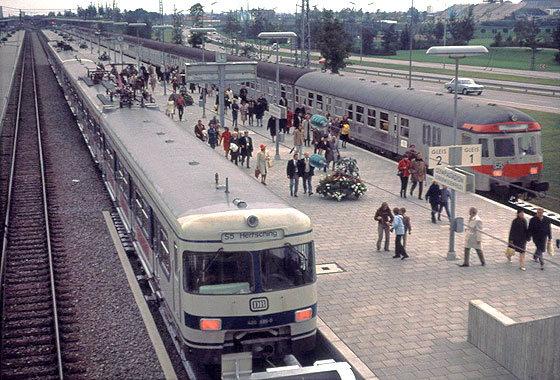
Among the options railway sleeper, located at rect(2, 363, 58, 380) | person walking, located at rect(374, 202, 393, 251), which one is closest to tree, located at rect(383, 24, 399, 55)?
person walking, located at rect(374, 202, 393, 251)

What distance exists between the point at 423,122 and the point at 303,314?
16458 mm

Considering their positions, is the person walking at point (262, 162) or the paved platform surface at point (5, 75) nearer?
the person walking at point (262, 162)

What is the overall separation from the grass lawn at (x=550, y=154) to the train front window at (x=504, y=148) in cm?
211

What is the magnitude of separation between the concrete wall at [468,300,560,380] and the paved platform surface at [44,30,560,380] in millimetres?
214

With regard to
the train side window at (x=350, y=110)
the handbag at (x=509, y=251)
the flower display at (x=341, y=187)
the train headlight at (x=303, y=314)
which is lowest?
the handbag at (x=509, y=251)

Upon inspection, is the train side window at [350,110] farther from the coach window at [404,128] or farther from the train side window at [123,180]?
the train side window at [123,180]

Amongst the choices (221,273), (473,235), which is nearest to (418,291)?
(473,235)

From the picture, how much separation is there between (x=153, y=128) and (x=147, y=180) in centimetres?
517

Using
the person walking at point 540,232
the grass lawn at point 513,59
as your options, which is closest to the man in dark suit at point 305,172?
the person walking at point 540,232

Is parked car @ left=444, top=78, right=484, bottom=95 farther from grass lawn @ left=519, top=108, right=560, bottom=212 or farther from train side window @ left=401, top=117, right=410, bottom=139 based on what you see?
train side window @ left=401, top=117, right=410, bottom=139

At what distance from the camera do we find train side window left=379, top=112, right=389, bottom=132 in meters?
29.4

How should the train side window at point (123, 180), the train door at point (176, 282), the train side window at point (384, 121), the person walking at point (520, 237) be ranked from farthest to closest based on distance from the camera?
the train side window at point (384, 121) → the train side window at point (123, 180) → the person walking at point (520, 237) → the train door at point (176, 282)

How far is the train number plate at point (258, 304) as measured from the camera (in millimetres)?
10648

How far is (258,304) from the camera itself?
1067cm
